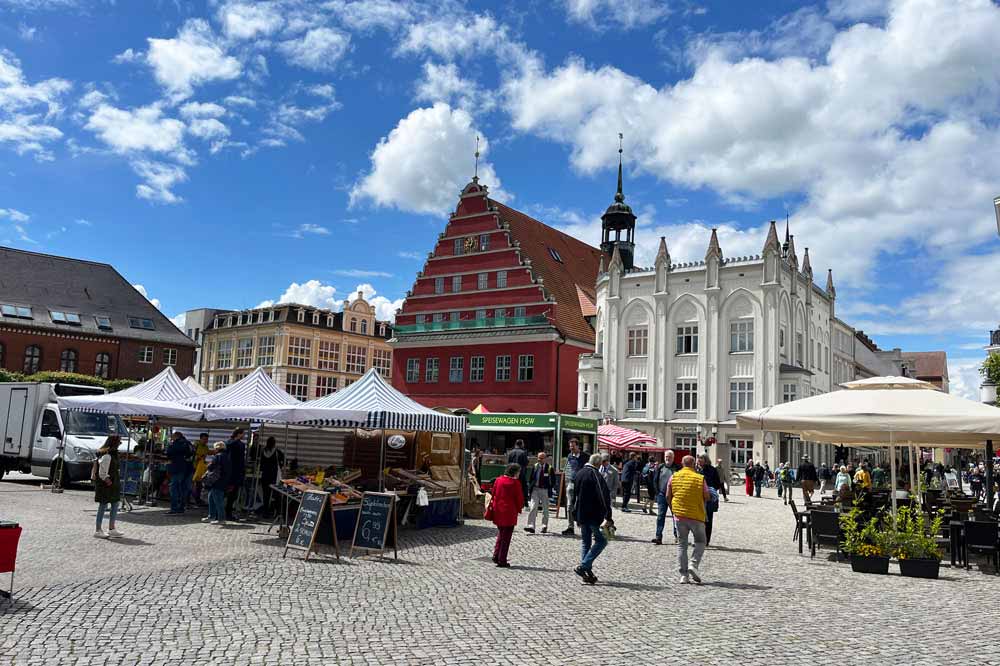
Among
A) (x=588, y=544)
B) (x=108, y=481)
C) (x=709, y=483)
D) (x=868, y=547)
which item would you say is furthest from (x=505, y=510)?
(x=108, y=481)

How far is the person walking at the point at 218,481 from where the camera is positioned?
15180 millimetres

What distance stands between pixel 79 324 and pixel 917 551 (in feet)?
197

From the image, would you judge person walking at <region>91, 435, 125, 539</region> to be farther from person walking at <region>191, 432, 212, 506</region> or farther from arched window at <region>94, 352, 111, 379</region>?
arched window at <region>94, 352, 111, 379</region>

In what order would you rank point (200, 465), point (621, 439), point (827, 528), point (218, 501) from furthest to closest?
point (621, 439) → point (200, 465) → point (218, 501) → point (827, 528)

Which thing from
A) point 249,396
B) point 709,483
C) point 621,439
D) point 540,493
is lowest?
point 540,493

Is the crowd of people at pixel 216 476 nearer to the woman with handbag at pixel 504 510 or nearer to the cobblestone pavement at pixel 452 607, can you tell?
the cobblestone pavement at pixel 452 607

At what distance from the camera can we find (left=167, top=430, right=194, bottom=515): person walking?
1669 cm

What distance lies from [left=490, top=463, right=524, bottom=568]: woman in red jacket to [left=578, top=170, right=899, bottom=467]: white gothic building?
27.0 meters

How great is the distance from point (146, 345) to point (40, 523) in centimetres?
5082

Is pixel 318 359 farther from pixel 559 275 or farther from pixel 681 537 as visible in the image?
pixel 681 537

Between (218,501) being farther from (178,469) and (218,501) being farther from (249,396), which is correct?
(249,396)

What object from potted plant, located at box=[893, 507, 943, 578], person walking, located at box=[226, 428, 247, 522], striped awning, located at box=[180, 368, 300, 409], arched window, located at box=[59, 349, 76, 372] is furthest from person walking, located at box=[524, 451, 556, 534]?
arched window, located at box=[59, 349, 76, 372]

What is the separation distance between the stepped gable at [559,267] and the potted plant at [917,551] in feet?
109

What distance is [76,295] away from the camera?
60.3 metres
